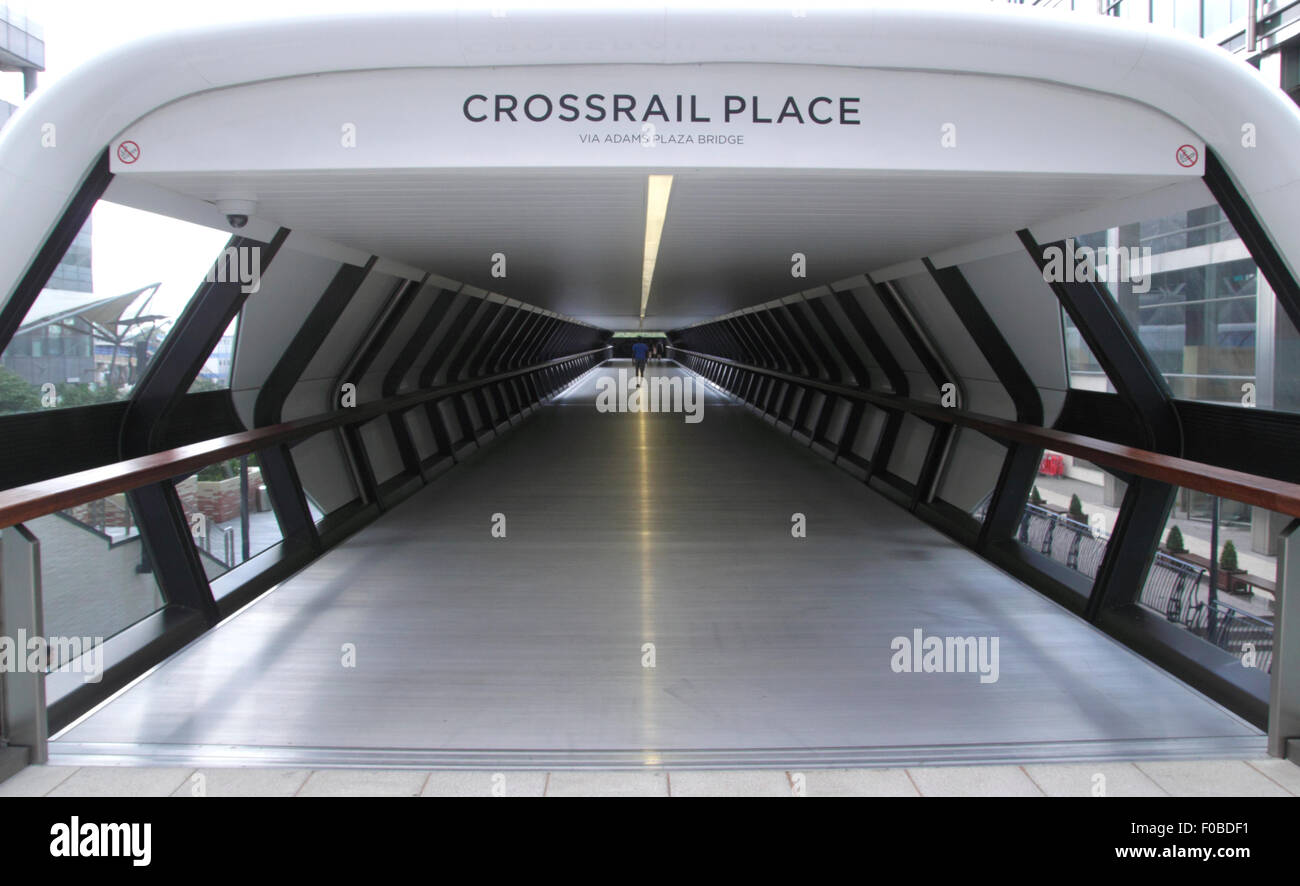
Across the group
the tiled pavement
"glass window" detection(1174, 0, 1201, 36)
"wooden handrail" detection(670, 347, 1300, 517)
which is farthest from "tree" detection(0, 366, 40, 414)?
"glass window" detection(1174, 0, 1201, 36)

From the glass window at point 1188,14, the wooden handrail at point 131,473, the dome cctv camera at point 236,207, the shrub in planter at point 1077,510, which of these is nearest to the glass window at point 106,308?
the wooden handrail at point 131,473

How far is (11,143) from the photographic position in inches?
132

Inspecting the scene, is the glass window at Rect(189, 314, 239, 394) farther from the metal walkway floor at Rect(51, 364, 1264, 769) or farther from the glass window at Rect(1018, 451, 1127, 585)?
the glass window at Rect(1018, 451, 1127, 585)

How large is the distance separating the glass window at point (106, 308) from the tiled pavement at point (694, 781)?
8.09 ft

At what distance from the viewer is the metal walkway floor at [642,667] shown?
123 inches

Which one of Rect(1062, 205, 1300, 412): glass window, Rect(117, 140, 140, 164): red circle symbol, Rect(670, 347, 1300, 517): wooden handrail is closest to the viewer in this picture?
Rect(670, 347, 1300, 517): wooden handrail

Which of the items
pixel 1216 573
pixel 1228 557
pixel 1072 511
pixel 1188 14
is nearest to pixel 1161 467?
pixel 1228 557

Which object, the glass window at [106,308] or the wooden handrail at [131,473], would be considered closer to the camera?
the wooden handrail at [131,473]

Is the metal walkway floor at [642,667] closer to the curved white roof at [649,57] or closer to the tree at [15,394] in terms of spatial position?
the tree at [15,394]

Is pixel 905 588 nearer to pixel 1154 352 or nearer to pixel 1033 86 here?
pixel 1154 352

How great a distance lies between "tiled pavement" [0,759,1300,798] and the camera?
8.89 feet

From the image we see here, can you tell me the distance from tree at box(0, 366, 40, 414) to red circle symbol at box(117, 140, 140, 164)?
1430 millimetres

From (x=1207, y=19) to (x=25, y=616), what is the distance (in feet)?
40.1

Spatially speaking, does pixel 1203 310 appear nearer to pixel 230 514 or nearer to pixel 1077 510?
pixel 1077 510
